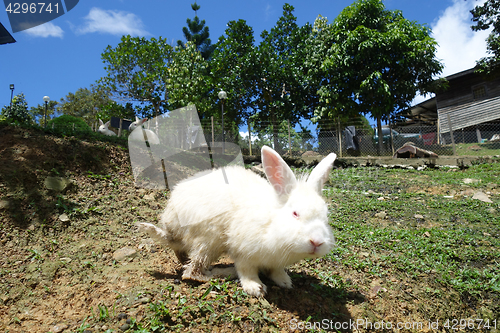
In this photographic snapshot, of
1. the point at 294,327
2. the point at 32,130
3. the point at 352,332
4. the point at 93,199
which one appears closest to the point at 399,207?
the point at 352,332

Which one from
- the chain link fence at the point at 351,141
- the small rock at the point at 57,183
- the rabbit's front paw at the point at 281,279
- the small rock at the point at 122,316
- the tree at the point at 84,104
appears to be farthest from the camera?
the tree at the point at 84,104

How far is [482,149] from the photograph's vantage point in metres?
13.0

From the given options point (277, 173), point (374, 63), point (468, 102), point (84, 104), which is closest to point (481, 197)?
point (277, 173)

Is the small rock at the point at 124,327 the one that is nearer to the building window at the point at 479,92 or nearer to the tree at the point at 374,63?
the tree at the point at 374,63

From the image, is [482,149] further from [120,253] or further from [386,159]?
[120,253]

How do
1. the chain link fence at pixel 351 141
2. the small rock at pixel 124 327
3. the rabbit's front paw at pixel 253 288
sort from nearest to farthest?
the small rock at pixel 124 327 → the rabbit's front paw at pixel 253 288 → the chain link fence at pixel 351 141

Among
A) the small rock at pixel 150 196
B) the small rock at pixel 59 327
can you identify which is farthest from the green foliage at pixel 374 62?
the small rock at pixel 59 327

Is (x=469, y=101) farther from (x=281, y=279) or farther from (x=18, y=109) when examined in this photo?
(x=18, y=109)

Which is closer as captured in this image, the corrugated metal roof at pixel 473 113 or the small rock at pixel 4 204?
Answer: the small rock at pixel 4 204

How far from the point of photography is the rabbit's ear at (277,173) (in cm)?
239

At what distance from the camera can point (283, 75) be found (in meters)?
17.3

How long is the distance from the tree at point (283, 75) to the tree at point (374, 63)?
2.33m

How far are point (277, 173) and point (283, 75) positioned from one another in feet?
52.4

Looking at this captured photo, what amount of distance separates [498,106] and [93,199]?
22.1 m
